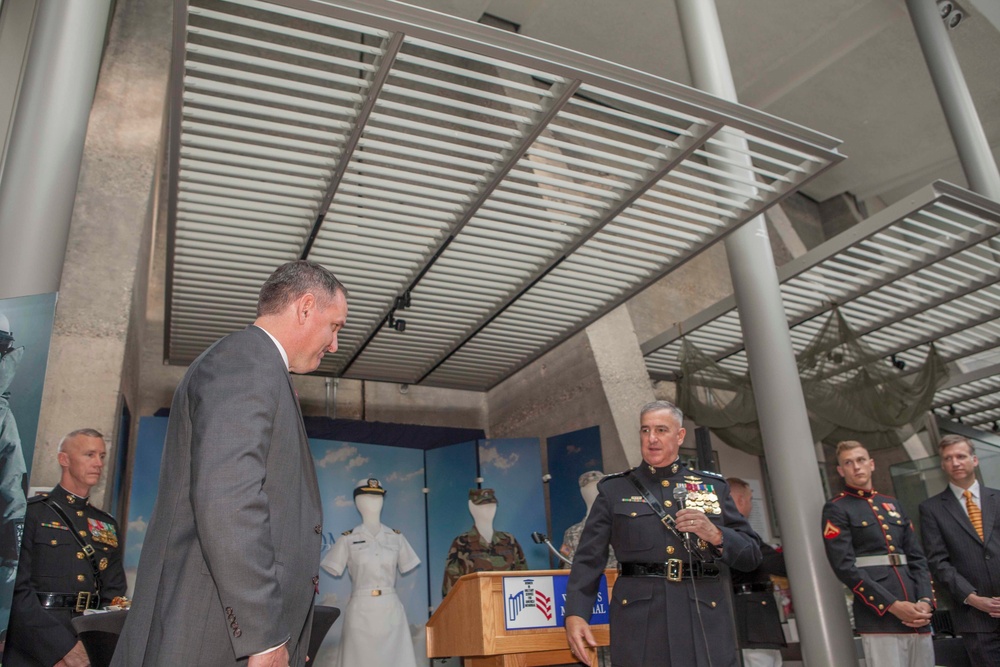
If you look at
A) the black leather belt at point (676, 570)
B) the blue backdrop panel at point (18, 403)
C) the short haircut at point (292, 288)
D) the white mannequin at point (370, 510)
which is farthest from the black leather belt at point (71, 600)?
the white mannequin at point (370, 510)

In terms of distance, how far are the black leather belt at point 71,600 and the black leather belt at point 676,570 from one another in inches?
108

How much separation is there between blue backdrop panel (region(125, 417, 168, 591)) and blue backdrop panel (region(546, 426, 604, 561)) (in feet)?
13.3

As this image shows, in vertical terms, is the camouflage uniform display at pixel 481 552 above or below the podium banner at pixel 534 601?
above

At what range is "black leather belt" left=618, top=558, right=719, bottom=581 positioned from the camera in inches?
133

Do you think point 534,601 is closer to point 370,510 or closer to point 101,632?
point 101,632

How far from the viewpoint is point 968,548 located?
491cm

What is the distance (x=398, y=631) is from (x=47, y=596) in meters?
3.27

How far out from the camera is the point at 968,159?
8383mm

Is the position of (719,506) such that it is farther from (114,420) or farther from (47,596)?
(114,420)

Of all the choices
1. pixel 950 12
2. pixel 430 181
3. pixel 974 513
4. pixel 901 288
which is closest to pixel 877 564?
pixel 974 513

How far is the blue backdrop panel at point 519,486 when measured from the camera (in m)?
8.55

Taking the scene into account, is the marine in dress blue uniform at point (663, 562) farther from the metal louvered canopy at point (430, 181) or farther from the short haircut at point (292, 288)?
the metal louvered canopy at point (430, 181)

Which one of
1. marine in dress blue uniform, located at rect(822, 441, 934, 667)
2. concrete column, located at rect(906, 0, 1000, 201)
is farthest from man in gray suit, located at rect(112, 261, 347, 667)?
concrete column, located at rect(906, 0, 1000, 201)

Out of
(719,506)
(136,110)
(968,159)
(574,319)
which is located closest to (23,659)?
(719,506)
